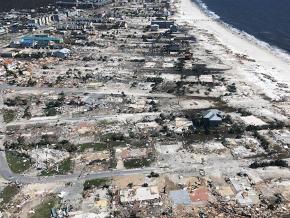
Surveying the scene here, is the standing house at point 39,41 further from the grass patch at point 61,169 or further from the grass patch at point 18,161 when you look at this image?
the grass patch at point 61,169

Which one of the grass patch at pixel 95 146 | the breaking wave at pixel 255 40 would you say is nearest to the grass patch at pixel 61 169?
the grass patch at pixel 95 146

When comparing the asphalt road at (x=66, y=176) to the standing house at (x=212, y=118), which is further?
the standing house at (x=212, y=118)

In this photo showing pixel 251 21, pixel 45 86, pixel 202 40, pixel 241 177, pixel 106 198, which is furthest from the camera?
pixel 251 21

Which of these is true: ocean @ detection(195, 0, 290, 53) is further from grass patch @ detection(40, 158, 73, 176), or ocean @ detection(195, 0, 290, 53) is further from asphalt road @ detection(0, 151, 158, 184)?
grass patch @ detection(40, 158, 73, 176)

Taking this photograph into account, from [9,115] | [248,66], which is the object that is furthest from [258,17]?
[9,115]

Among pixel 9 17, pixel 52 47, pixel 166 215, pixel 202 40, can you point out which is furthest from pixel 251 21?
pixel 166 215

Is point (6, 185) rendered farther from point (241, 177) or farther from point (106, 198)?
point (241, 177)

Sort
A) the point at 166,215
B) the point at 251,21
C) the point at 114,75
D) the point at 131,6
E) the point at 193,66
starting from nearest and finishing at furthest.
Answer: the point at 166,215
the point at 114,75
the point at 193,66
the point at 251,21
the point at 131,6
